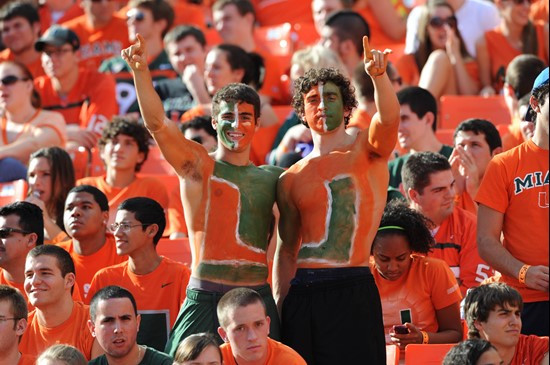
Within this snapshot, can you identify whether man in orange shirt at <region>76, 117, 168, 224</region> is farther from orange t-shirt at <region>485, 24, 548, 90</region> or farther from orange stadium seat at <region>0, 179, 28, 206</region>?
orange t-shirt at <region>485, 24, 548, 90</region>

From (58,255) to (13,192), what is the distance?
6.48 ft

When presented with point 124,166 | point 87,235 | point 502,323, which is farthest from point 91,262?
point 502,323

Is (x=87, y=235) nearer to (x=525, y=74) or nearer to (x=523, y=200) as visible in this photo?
(x=523, y=200)

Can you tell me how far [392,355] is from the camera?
6289mm

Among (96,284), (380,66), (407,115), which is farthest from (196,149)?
(407,115)

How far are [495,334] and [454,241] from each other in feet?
4.87

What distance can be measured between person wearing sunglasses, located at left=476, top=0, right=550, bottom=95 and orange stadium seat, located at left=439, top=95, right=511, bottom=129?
19.3 inches

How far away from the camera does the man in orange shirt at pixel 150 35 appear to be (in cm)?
1109

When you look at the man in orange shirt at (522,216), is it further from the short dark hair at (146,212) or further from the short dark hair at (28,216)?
the short dark hair at (28,216)

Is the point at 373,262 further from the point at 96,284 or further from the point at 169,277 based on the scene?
the point at 96,284

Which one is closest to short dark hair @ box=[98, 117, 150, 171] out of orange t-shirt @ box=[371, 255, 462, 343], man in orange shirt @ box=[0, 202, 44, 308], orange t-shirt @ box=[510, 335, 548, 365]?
man in orange shirt @ box=[0, 202, 44, 308]

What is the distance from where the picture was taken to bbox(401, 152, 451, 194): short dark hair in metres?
7.54

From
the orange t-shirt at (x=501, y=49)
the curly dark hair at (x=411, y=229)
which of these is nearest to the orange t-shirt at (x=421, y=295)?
the curly dark hair at (x=411, y=229)

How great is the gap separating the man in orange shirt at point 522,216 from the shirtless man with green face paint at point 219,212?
1247mm
